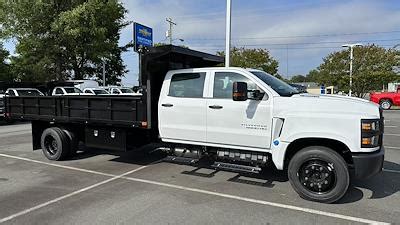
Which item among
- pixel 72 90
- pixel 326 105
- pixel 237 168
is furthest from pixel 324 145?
pixel 72 90

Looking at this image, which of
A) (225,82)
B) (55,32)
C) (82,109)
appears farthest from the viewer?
(55,32)

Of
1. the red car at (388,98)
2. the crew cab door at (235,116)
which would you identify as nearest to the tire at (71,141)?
the crew cab door at (235,116)

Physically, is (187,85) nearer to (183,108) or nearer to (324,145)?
(183,108)

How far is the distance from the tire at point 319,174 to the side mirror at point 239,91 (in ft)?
4.19

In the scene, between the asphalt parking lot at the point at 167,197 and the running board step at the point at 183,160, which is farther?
the running board step at the point at 183,160

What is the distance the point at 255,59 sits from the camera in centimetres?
4806

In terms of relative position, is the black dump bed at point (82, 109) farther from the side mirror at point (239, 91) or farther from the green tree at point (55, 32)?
the green tree at point (55, 32)

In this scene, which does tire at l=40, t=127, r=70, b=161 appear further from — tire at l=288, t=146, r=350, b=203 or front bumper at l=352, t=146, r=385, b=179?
front bumper at l=352, t=146, r=385, b=179

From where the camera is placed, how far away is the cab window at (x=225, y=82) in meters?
6.71

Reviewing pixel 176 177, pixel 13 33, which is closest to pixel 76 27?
pixel 13 33

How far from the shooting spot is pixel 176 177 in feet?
24.0

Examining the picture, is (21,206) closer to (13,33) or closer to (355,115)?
(355,115)

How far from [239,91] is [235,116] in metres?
0.52

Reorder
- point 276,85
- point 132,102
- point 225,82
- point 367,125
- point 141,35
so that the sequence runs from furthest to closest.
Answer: point 141,35 → point 132,102 → point 225,82 → point 276,85 → point 367,125
